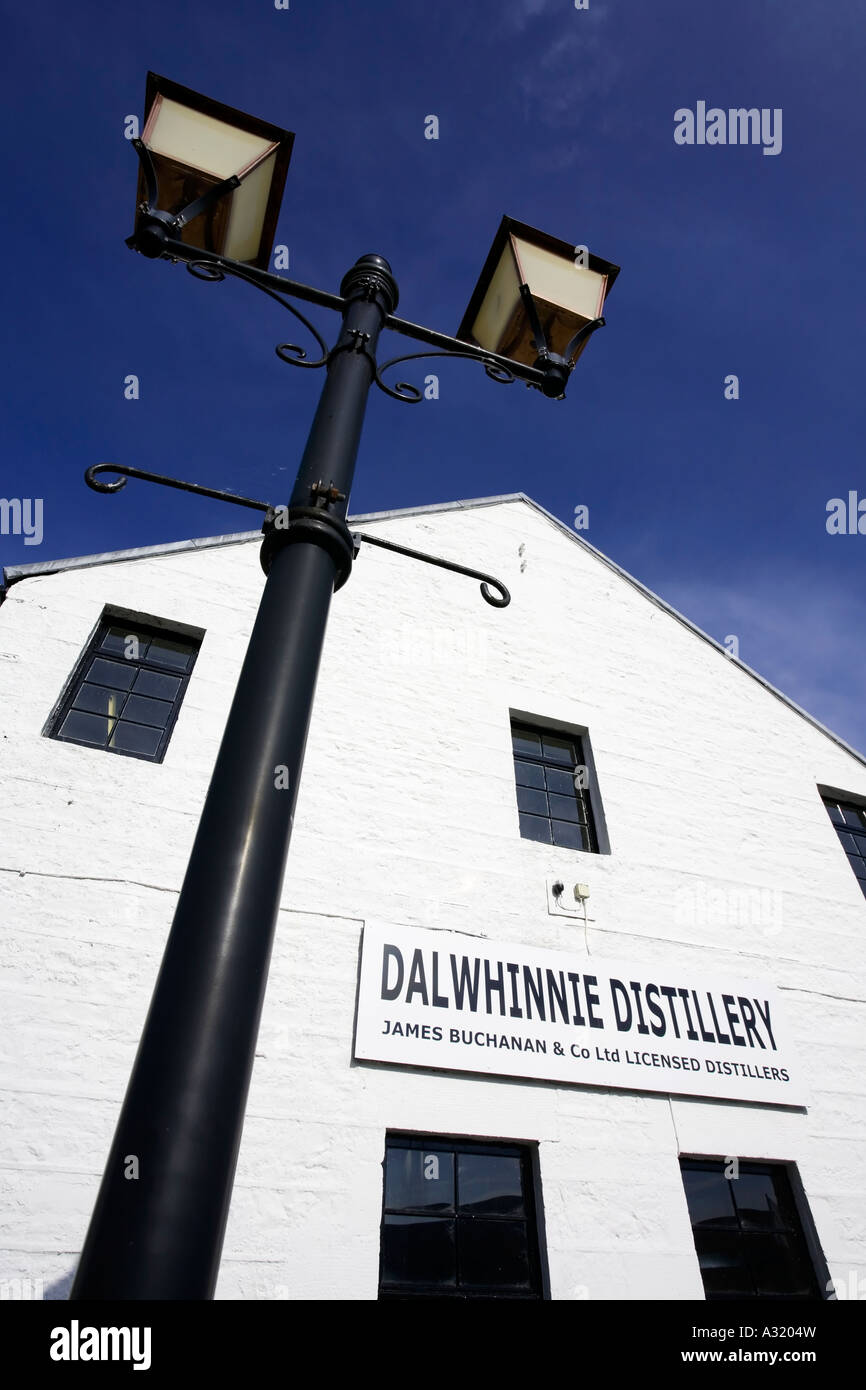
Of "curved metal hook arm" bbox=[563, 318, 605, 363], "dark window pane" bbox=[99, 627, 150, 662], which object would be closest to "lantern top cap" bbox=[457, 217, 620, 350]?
"curved metal hook arm" bbox=[563, 318, 605, 363]

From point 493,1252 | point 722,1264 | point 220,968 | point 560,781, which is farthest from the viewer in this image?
point 560,781

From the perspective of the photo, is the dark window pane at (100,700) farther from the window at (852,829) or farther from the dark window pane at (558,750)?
the window at (852,829)

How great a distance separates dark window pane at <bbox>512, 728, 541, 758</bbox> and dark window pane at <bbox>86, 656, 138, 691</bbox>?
352 centimetres

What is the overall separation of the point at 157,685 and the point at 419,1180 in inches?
164

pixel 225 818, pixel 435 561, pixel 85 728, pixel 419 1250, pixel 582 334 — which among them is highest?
pixel 85 728

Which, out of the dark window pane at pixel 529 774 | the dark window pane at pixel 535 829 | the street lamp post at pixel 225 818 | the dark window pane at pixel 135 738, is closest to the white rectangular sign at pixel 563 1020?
the dark window pane at pixel 535 829

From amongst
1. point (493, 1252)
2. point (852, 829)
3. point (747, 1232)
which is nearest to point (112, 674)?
point (493, 1252)

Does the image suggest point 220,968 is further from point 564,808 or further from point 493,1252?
point 564,808

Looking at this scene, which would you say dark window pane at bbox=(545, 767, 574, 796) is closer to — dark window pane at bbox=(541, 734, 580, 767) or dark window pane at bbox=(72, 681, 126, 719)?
dark window pane at bbox=(541, 734, 580, 767)

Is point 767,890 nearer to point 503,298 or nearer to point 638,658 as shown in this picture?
point 638,658

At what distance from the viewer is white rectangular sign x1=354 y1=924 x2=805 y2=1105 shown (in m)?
5.01

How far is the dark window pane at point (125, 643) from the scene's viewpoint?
21.2ft

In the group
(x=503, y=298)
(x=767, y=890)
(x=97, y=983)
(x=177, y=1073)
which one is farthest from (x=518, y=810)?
(x=177, y=1073)

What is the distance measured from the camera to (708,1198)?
5.21 metres
